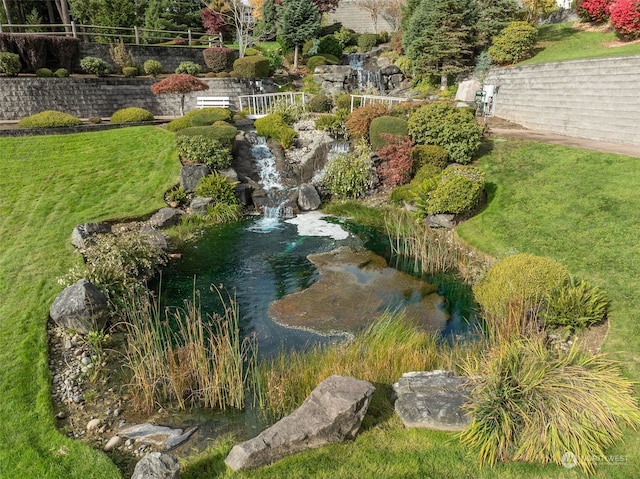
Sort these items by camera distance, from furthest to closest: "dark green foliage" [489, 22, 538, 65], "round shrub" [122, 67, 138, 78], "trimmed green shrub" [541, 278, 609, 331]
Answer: "round shrub" [122, 67, 138, 78]
"dark green foliage" [489, 22, 538, 65]
"trimmed green shrub" [541, 278, 609, 331]

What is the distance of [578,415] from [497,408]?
36.0 inches

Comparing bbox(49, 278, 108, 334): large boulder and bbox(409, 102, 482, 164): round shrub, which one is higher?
bbox(409, 102, 482, 164): round shrub

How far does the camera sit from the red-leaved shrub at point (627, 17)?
18.5 metres

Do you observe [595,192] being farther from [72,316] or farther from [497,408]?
[72,316]

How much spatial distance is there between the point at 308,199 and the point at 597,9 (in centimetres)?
1987

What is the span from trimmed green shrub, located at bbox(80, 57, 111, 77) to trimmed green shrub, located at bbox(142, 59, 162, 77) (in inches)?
93.4

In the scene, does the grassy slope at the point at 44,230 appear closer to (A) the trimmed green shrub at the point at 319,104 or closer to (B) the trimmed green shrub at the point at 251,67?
(A) the trimmed green shrub at the point at 319,104

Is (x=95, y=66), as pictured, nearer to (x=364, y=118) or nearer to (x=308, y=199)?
(x=364, y=118)

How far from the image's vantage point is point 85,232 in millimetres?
10914

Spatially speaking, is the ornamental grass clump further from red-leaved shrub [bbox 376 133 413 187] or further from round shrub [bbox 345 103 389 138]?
round shrub [bbox 345 103 389 138]

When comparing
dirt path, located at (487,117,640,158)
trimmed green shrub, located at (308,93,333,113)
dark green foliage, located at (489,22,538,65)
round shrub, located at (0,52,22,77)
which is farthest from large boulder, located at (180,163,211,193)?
dark green foliage, located at (489,22,538,65)

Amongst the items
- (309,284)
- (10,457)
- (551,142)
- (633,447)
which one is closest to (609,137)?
(551,142)

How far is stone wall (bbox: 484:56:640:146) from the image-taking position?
46.5 feet

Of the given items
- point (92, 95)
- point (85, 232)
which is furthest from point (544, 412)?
point (92, 95)
